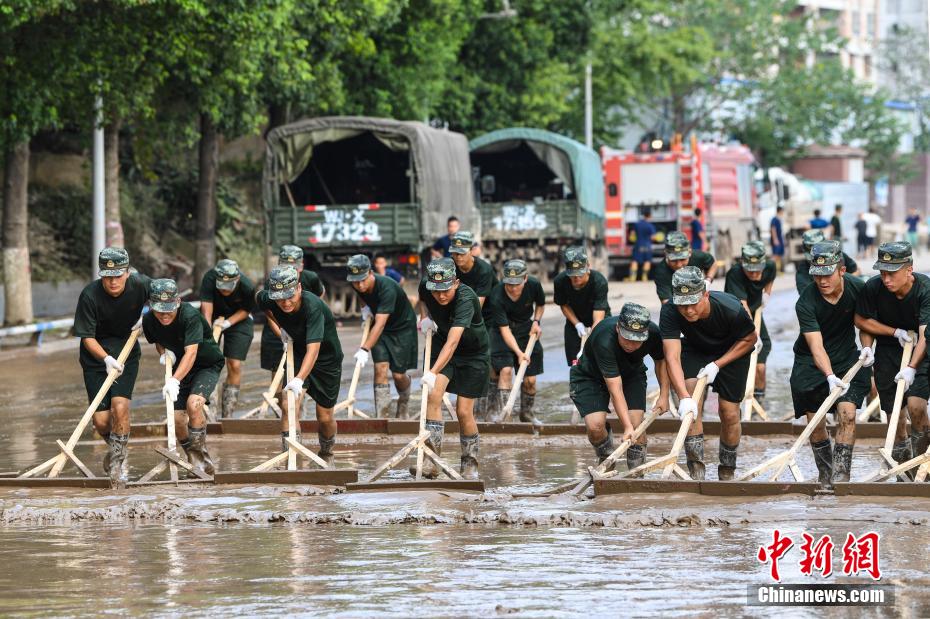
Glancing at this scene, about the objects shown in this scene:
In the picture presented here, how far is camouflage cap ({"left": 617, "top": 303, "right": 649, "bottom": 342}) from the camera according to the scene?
11227 millimetres

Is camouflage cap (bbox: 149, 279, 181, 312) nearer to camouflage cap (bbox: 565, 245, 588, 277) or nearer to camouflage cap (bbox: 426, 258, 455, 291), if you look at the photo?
camouflage cap (bbox: 426, 258, 455, 291)

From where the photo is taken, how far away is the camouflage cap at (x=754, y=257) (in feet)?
49.9

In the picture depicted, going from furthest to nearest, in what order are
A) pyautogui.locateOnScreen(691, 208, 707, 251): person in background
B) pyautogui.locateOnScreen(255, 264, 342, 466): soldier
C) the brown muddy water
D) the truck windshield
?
pyautogui.locateOnScreen(691, 208, 707, 251): person in background < the truck windshield < pyautogui.locateOnScreen(255, 264, 342, 466): soldier < the brown muddy water

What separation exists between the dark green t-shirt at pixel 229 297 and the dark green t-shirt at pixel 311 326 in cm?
224

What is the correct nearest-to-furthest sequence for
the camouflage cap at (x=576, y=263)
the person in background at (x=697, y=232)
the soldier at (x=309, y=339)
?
the soldier at (x=309, y=339)
the camouflage cap at (x=576, y=263)
the person in background at (x=697, y=232)

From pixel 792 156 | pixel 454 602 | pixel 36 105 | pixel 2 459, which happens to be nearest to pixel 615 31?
pixel 792 156

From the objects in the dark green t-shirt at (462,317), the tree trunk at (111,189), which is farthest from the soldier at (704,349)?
the tree trunk at (111,189)

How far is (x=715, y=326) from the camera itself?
11.4 metres

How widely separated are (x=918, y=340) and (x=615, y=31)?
3653 cm

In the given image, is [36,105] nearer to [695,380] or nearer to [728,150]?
[695,380]

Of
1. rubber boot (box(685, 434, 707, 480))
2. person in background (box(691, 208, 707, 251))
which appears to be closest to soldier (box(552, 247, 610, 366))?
rubber boot (box(685, 434, 707, 480))

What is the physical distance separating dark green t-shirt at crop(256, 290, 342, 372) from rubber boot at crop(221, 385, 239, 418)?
298 cm

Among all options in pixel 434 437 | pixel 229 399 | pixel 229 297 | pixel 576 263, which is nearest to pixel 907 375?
pixel 434 437

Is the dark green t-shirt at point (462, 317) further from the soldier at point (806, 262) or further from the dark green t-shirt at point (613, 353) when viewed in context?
the soldier at point (806, 262)
